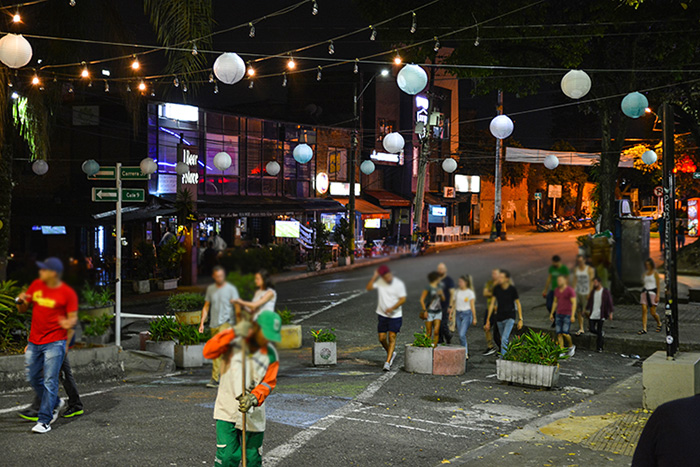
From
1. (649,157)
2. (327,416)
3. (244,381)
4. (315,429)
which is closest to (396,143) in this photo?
(244,381)

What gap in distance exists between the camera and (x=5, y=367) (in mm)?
10219

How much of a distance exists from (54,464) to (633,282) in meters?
6.43

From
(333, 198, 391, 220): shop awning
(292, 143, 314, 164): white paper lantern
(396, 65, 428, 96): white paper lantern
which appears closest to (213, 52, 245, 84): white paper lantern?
(396, 65, 428, 96): white paper lantern

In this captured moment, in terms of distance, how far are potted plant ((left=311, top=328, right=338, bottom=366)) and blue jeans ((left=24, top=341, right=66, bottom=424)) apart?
5.23 meters

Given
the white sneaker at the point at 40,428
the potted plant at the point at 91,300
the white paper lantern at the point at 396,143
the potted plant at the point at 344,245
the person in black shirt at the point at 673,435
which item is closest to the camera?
the potted plant at the point at 91,300

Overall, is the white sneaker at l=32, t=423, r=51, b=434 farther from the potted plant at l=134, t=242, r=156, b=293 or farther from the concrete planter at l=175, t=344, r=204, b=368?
the potted plant at l=134, t=242, r=156, b=293

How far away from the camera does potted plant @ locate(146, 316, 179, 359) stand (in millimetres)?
12422

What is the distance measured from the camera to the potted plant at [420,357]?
1217 centimetres

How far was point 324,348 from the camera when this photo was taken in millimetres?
12484

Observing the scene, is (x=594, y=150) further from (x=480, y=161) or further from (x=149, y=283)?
(x=149, y=283)

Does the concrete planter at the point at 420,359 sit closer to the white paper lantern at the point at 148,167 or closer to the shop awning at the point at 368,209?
the white paper lantern at the point at 148,167

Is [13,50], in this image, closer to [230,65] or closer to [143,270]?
[230,65]

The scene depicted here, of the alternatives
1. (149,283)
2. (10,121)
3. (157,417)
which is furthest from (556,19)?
(149,283)

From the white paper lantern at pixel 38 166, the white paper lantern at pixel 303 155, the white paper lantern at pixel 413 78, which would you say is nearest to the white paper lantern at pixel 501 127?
the white paper lantern at pixel 413 78
